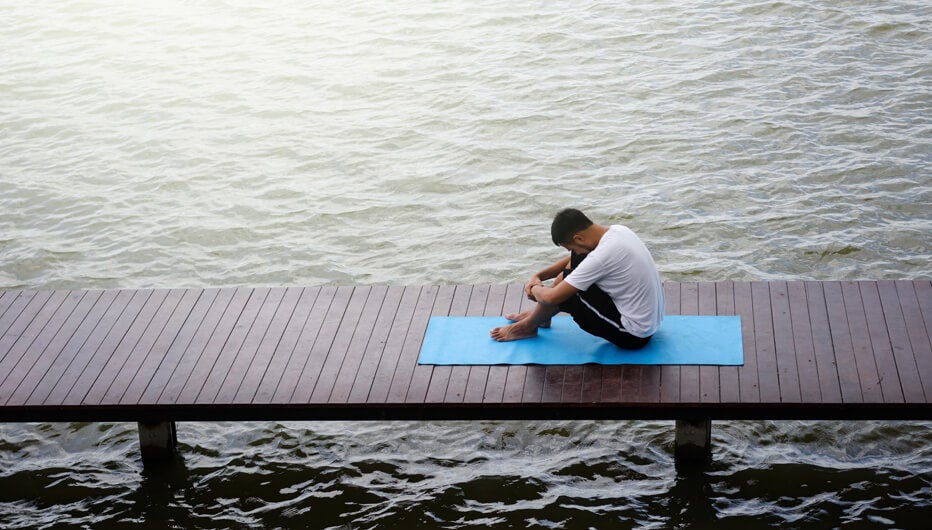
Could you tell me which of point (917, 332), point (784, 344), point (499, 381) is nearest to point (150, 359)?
point (499, 381)

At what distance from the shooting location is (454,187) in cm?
1142

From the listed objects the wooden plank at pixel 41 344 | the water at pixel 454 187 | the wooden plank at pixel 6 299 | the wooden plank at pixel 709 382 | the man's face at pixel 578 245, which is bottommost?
the water at pixel 454 187

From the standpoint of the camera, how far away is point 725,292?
25.6 ft

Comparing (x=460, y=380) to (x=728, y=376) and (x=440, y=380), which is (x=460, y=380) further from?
(x=728, y=376)

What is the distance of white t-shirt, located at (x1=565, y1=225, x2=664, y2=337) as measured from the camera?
6797 mm

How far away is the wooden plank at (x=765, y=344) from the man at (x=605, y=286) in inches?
25.6

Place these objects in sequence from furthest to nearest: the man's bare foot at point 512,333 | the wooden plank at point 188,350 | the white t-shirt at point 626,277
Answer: the man's bare foot at point 512,333, the wooden plank at point 188,350, the white t-shirt at point 626,277

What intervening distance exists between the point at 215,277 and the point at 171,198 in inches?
76.0

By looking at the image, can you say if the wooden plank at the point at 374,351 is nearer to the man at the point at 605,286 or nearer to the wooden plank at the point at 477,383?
the wooden plank at the point at 477,383

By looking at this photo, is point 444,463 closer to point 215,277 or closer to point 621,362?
point 621,362

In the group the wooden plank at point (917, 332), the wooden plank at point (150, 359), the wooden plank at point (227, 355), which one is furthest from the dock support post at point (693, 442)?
the wooden plank at point (150, 359)

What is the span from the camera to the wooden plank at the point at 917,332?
6.57m

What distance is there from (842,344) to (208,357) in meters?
3.99

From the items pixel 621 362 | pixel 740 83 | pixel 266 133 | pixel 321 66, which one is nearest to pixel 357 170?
pixel 266 133
